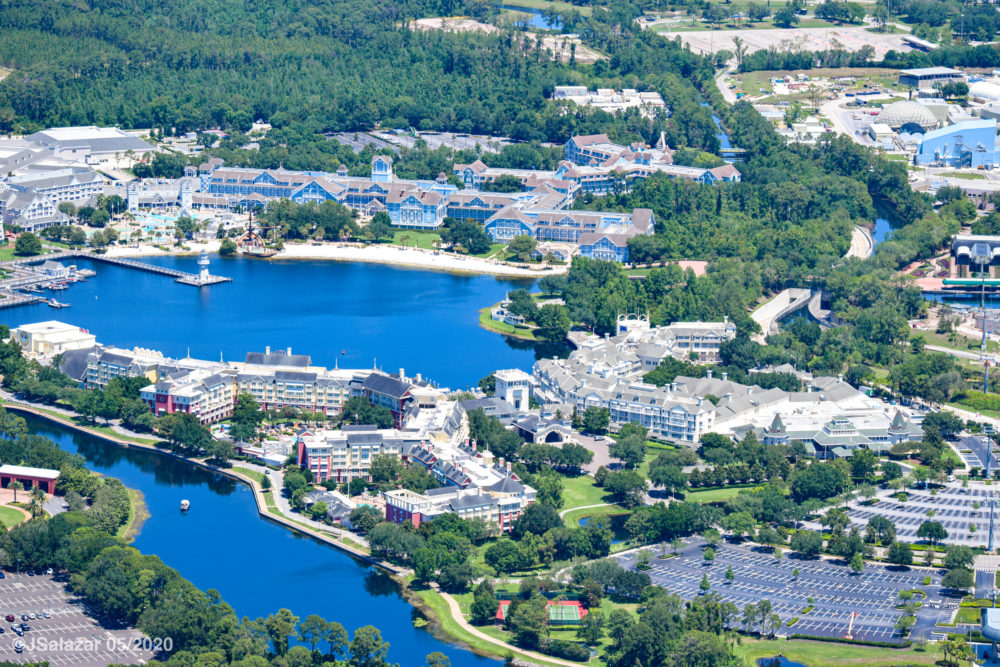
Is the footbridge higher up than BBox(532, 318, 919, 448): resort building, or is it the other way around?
BBox(532, 318, 919, 448): resort building

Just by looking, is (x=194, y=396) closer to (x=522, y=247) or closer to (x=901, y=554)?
(x=901, y=554)

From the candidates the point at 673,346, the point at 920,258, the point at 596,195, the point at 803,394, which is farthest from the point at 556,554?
the point at 596,195

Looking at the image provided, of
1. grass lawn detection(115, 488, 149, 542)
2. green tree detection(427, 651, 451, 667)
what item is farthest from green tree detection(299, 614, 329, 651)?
grass lawn detection(115, 488, 149, 542)

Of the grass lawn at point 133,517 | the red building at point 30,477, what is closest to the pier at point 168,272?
the grass lawn at point 133,517

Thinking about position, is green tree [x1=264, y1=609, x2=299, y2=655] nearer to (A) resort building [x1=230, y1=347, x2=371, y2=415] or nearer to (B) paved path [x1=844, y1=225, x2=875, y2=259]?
(A) resort building [x1=230, y1=347, x2=371, y2=415]

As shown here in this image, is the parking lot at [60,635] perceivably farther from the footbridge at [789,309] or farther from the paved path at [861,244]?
the paved path at [861,244]

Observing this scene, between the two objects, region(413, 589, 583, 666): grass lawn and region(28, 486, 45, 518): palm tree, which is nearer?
region(413, 589, 583, 666): grass lawn
